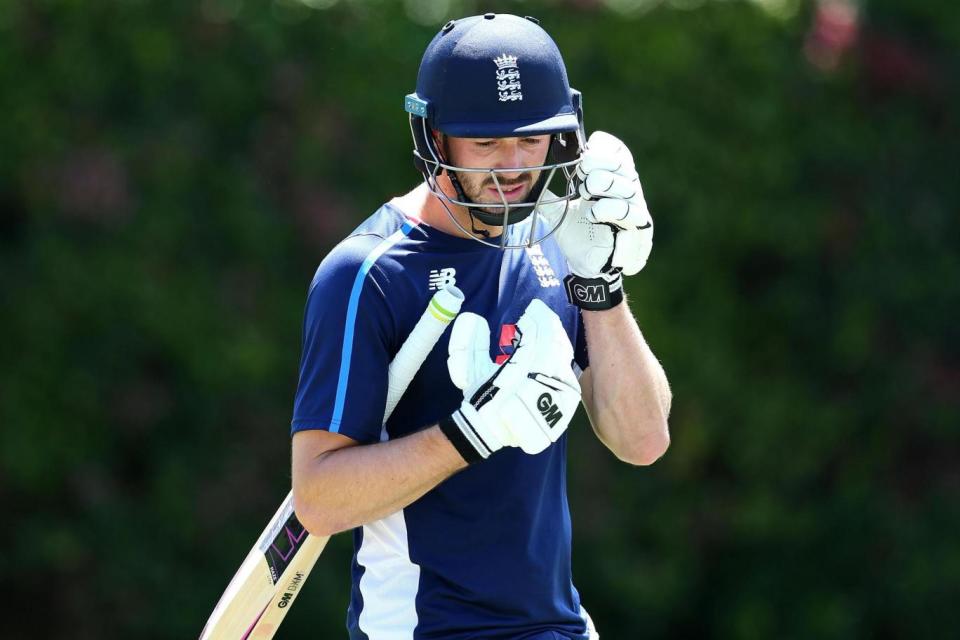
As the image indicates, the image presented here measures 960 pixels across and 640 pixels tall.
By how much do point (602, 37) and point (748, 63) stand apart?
0.66 meters

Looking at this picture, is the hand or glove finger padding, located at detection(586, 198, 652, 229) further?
glove finger padding, located at detection(586, 198, 652, 229)

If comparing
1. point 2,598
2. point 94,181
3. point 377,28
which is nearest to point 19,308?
point 94,181

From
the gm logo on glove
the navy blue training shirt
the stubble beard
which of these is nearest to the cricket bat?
the navy blue training shirt

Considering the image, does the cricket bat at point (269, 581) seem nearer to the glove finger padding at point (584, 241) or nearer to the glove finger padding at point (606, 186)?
the glove finger padding at point (584, 241)

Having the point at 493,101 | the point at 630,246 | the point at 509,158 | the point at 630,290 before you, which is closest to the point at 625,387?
the point at 630,246

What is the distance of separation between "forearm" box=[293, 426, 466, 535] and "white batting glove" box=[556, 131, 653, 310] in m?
0.45

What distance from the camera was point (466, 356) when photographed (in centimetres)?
255

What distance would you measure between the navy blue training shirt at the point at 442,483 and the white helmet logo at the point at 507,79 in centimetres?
28

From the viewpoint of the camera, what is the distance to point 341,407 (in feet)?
8.17


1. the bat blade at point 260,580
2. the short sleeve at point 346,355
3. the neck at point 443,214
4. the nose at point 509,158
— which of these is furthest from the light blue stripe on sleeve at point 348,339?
the bat blade at point 260,580

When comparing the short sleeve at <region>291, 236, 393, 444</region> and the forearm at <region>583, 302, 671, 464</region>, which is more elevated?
the short sleeve at <region>291, 236, 393, 444</region>

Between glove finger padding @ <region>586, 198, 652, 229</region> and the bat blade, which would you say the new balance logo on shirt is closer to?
glove finger padding @ <region>586, 198, 652, 229</region>

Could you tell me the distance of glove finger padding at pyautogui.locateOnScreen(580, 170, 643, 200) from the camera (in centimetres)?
270

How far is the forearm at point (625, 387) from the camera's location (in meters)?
2.76
